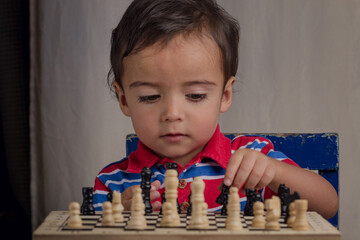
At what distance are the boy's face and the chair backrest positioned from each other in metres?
0.34

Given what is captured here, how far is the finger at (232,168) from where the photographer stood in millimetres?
1157

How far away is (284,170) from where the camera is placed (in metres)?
1.31

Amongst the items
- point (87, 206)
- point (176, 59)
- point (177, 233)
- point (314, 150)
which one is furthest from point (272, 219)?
point (314, 150)

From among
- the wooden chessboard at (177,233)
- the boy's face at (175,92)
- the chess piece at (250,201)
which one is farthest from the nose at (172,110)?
the wooden chessboard at (177,233)

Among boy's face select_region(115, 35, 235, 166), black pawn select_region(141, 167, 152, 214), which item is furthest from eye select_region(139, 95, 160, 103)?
black pawn select_region(141, 167, 152, 214)

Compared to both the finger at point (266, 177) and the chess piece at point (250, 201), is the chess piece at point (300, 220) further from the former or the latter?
the finger at point (266, 177)

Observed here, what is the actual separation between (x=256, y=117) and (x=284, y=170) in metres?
0.80

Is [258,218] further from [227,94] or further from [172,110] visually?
[227,94]

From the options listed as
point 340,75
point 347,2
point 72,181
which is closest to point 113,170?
point 72,181

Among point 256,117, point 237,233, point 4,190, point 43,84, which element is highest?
point 43,84

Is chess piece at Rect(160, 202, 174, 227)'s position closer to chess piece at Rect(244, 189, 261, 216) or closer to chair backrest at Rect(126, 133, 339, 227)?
chess piece at Rect(244, 189, 261, 216)

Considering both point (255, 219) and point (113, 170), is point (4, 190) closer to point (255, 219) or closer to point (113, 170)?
point (113, 170)

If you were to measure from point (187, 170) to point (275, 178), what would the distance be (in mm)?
228

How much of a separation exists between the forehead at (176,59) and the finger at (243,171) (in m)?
0.23
